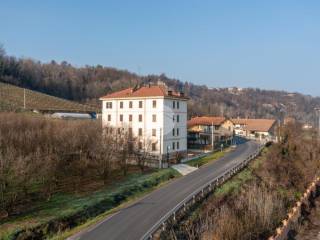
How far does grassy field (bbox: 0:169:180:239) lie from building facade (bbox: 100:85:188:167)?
15975 mm

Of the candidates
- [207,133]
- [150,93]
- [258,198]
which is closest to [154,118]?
[150,93]

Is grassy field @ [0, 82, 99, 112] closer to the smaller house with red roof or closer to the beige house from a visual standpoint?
the smaller house with red roof

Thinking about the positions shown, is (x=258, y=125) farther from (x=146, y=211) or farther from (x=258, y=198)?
(x=146, y=211)

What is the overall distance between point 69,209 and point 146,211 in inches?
240

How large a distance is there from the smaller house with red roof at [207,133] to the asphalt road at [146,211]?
27.7 metres

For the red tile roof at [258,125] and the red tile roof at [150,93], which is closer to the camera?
the red tile roof at [150,93]

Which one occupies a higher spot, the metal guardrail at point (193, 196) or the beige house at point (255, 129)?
the beige house at point (255, 129)

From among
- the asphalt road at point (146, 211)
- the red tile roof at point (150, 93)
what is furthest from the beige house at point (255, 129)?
the asphalt road at point (146, 211)

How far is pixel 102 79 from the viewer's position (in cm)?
19075

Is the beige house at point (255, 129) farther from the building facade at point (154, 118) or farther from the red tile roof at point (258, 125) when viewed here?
the building facade at point (154, 118)

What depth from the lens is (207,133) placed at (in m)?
72.2

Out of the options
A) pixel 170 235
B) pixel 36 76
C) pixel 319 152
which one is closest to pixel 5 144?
pixel 170 235

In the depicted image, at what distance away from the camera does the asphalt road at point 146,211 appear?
19531 mm

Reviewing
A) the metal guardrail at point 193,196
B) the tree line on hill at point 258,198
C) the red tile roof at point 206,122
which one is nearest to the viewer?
the metal guardrail at point 193,196
